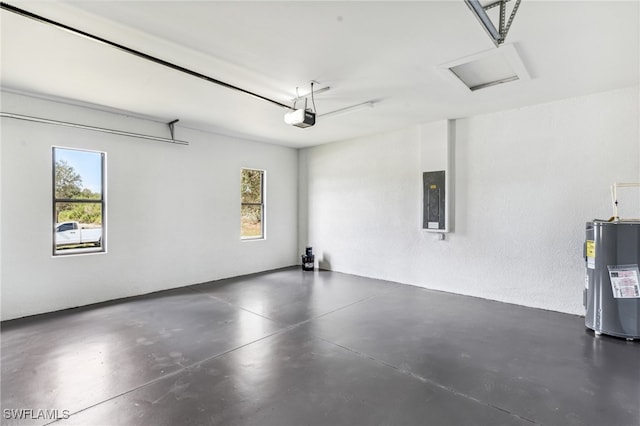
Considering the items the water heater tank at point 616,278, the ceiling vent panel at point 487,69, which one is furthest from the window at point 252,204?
the water heater tank at point 616,278

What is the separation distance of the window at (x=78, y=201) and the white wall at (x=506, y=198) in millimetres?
4301

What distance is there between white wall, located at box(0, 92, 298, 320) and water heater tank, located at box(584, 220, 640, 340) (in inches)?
210

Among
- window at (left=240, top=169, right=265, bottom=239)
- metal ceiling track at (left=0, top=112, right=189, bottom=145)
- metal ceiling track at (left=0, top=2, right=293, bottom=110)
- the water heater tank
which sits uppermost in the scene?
metal ceiling track at (left=0, top=2, right=293, bottom=110)

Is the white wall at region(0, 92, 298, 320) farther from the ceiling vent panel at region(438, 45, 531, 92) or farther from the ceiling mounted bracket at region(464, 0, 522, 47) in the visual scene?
the ceiling mounted bracket at region(464, 0, 522, 47)

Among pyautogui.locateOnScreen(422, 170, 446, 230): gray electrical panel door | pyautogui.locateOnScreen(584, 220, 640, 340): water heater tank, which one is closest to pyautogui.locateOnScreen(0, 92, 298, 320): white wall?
pyautogui.locateOnScreen(422, 170, 446, 230): gray electrical panel door

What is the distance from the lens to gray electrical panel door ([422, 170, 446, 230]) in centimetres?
491

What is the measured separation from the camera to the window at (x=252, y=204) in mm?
6316

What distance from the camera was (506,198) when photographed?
4398mm

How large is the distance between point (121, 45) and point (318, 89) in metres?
1.94

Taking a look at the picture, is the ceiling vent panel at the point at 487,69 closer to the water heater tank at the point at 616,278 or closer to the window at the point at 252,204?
the water heater tank at the point at 616,278

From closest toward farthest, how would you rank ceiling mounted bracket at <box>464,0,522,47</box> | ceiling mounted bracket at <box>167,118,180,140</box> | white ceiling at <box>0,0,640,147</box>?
ceiling mounted bracket at <box>464,0,522,47</box> < white ceiling at <box>0,0,640,147</box> < ceiling mounted bracket at <box>167,118,180,140</box>

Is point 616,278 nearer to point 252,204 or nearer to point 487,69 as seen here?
point 487,69

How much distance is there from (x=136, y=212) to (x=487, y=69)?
5128 mm

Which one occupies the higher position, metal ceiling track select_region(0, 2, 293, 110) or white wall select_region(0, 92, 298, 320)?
metal ceiling track select_region(0, 2, 293, 110)
